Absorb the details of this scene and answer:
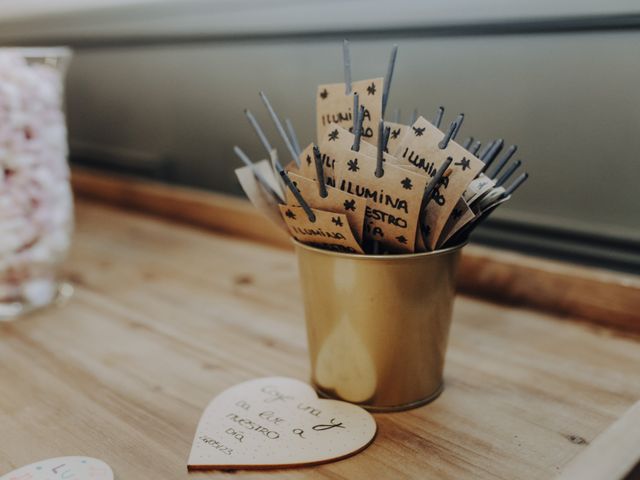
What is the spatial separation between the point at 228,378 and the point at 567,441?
12.2 inches

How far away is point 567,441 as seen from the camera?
20.2 inches

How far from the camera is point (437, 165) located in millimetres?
509

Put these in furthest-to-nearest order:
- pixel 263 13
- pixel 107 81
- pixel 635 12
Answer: pixel 107 81
pixel 263 13
pixel 635 12

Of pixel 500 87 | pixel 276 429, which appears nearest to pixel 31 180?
pixel 276 429

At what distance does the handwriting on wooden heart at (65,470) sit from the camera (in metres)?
0.47

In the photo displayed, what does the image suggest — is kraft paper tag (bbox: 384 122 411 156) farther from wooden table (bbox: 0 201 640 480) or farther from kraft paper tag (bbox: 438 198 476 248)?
wooden table (bbox: 0 201 640 480)

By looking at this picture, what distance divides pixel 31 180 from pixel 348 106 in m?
0.44

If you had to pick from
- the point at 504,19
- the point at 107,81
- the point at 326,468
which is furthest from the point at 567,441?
the point at 107,81

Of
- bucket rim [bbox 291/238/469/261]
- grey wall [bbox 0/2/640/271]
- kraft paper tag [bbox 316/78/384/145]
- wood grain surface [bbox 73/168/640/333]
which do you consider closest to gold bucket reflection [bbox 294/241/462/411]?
bucket rim [bbox 291/238/469/261]

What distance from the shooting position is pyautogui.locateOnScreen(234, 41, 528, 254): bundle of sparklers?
1.63ft

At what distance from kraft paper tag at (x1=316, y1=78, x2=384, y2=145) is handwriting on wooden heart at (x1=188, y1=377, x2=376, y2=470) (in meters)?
0.23

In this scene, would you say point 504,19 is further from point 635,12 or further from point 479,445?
point 479,445

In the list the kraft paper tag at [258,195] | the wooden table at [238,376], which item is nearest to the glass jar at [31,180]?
the wooden table at [238,376]

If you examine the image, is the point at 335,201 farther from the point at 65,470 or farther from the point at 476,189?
the point at 65,470
